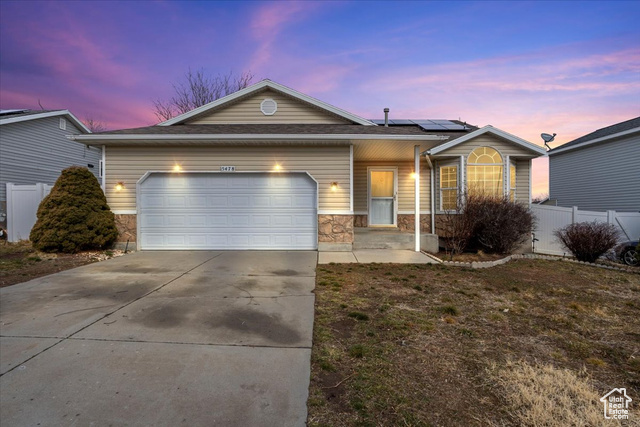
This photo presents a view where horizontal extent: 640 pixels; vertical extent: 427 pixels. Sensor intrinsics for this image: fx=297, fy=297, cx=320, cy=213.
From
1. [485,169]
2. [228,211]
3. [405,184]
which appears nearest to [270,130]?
[228,211]

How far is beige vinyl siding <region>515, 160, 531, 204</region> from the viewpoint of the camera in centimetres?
1109

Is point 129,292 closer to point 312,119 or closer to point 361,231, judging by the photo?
point 361,231

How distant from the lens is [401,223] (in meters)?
11.4

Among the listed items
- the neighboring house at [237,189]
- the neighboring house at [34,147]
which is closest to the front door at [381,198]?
the neighboring house at [237,189]

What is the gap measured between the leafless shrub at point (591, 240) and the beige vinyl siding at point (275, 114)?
297 inches

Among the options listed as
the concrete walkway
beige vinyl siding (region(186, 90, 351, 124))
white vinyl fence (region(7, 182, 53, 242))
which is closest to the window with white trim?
the concrete walkway

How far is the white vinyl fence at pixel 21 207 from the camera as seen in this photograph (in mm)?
10703

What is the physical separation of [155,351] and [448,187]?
34.0 feet

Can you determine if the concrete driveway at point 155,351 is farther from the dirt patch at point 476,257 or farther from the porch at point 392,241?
the dirt patch at point 476,257

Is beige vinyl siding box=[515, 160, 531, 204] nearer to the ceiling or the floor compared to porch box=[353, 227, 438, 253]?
nearer to the ceiling

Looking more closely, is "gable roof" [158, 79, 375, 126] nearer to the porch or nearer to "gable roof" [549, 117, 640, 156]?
the porch

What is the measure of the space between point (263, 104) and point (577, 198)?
16.9m

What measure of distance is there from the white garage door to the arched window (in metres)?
5.87

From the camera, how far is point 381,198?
11461 millimetres
